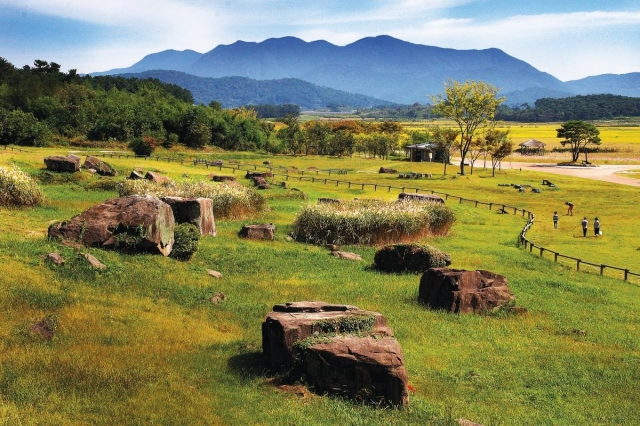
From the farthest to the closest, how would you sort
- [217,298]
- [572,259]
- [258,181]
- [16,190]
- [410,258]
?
[258,181], [16,190], [572,259], [410,258], [217,298]

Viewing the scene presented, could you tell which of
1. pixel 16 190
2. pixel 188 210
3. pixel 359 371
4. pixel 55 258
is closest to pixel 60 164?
pixel 16 190

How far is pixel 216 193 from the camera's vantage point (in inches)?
1502

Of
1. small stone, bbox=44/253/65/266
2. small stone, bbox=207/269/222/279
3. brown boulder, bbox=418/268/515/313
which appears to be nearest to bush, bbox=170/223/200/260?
small stone, bbox=207/269/222/279

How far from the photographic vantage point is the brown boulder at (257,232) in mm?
32094

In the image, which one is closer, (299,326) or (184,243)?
(299,326)

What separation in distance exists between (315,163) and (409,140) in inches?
1798

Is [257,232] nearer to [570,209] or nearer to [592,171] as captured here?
[570,209]

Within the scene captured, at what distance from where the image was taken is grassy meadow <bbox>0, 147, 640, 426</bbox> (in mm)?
11531

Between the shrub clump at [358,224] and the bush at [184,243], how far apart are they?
9.97 m

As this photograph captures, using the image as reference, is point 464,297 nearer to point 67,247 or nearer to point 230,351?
point 230,351

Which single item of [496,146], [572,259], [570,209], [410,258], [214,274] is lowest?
[572,259]

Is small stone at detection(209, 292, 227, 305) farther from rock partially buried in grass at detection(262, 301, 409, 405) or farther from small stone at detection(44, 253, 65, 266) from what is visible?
rock partially buried in grass at detection(262, 301, 409, 405)

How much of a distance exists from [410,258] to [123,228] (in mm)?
13157

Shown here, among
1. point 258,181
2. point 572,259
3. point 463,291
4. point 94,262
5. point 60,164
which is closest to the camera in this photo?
point 94,262
